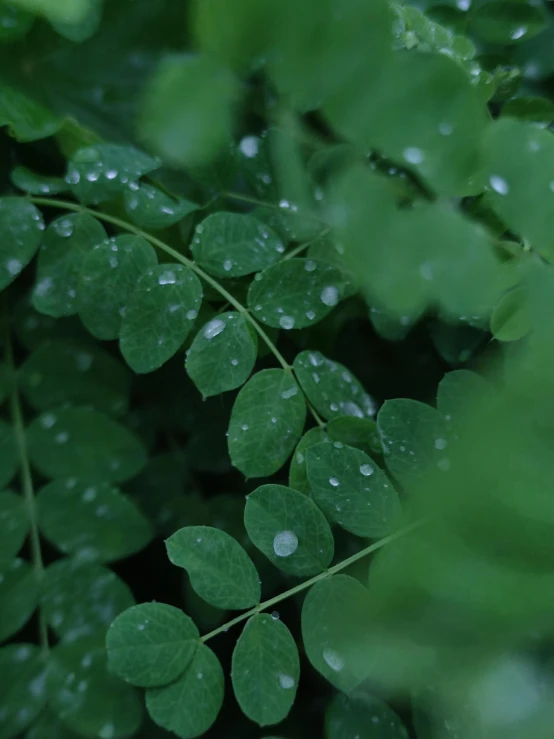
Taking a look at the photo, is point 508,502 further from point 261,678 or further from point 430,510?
point 261,678

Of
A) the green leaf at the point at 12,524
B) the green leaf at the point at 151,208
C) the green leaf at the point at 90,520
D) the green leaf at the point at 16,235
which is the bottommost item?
the green leaf at the point at 12,524

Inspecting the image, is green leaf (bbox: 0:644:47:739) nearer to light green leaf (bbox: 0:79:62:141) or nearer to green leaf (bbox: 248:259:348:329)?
green leaf (bbox: 248:259:348:329)

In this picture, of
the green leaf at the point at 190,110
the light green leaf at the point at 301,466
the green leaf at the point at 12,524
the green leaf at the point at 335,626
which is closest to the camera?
the green leaf at the point at 190,110

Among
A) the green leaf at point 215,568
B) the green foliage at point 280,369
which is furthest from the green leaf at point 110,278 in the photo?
the green leaf at point 215,568

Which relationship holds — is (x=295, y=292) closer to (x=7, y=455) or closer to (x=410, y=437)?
(x=410, y=437)

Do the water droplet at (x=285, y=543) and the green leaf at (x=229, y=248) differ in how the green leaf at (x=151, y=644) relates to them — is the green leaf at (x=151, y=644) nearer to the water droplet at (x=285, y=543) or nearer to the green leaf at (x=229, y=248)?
the water droplet at (x=285, y=543)

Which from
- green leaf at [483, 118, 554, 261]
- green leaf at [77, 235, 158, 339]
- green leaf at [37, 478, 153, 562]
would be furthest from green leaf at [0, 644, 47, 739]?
green leaf at [483, 118, 554, 261]

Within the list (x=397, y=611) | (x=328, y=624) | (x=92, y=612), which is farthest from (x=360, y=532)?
(x=92, y=612)
